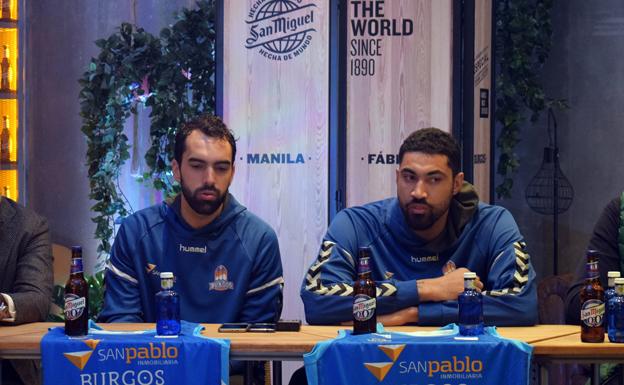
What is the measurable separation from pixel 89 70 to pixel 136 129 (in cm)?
58

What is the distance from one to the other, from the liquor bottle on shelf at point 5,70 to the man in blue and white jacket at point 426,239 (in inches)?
123

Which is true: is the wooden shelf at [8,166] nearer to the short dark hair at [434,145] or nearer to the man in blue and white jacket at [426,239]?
the man in blue and white jacket at [426,239]

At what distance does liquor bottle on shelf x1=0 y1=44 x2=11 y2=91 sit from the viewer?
6152 millimetres

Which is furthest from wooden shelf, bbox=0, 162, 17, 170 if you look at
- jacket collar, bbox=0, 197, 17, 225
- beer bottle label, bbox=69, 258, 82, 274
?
beer bottle label, bbox=69, 258, 82, 274

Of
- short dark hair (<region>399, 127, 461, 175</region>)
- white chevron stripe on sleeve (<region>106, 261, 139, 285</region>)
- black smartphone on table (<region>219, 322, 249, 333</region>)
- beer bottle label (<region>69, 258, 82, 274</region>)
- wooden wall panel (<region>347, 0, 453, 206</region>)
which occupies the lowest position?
black smartphone on table (<region>219, 322, 249, 333</region>)

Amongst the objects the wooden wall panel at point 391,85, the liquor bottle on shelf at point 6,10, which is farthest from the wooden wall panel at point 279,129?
the liquor bottle on shelf at point 6,10

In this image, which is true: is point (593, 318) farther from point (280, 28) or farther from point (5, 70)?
point (5, 70)

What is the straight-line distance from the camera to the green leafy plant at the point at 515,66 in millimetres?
6566

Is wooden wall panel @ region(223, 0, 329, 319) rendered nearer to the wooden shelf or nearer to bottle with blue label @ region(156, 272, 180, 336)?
the wooden shelf

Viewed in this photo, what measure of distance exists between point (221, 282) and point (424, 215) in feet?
2.52

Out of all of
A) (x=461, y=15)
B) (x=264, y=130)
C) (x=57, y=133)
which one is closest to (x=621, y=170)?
(x=461, y=15)

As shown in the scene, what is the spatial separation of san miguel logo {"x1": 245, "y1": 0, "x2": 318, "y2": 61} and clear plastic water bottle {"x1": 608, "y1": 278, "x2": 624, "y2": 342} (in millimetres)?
2702

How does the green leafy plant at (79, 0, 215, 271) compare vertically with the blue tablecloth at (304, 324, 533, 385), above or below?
above

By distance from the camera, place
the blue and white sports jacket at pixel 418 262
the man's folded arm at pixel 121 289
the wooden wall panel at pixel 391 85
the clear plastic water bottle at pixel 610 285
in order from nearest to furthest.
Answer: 1. the clear plastic water bottle at pixel 610 285
2. the blue and white sports jacket at pixel 418 262
3. the man's folded arm at pixel 121 289
4. the wooden wall panel at pixel 391 85
